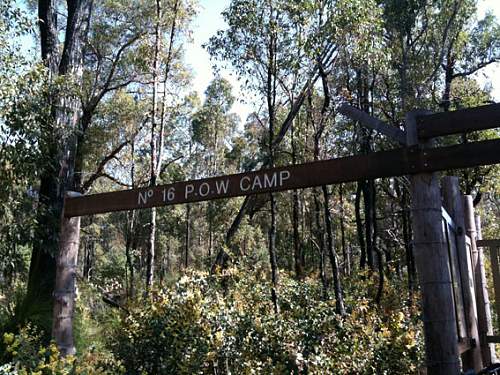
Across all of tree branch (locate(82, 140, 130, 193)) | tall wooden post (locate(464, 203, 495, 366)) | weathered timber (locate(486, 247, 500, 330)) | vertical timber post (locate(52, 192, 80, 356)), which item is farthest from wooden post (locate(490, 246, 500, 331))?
tree branch (locate(82, 140, 130, 193))

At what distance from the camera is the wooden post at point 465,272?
4.41m

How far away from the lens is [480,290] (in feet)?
17.4

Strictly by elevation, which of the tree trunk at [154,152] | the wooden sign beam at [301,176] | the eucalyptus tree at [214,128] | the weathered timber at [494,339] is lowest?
the weathered timber at [494,339]

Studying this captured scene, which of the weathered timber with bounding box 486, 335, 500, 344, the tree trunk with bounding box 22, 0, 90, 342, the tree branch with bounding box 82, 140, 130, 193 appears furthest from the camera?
the tree branch with bounding box 82, 140, 130, 193

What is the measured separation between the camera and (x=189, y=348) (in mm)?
4941

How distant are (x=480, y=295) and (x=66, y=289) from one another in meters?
4.34

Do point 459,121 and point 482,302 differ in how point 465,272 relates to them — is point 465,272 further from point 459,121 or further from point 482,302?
point 459,121

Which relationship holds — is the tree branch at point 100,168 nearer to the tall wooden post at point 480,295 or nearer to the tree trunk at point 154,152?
the tree trunk at point 154,152

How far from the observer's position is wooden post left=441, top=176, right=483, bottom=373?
14.5 feet

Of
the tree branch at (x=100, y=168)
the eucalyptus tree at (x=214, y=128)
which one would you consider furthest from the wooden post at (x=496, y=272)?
the eucalyptus tree at (x=214, y=128)

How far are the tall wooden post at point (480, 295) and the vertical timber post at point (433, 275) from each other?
2.35 m

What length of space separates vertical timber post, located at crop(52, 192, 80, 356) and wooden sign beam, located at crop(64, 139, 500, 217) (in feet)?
0.59

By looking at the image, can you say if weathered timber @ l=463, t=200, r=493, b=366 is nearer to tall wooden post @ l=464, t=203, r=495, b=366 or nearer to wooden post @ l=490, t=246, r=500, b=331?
tall wooden post @ l=464, t=203, r=495, b=366

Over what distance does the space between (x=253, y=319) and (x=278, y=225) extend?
20.3 m
